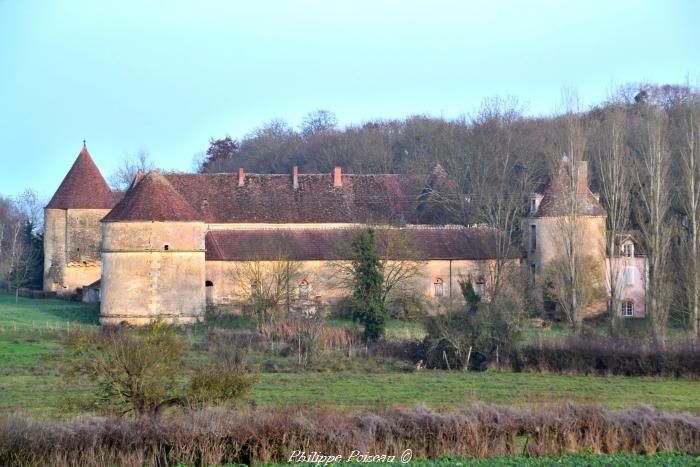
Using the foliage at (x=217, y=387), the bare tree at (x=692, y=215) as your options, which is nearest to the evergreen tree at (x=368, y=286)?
the bare tree at (x=692, y=215)

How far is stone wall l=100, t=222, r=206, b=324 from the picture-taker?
33.9 m

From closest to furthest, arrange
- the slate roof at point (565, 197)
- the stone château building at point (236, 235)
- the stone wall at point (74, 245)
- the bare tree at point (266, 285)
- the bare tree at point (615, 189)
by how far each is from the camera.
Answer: the bare tree at point (266, 285) < the bare tree at point (615, 189) < the slate roof at point (565, 197) < the stone château building at point (236, 235) < the stone wall at point (74, 245)

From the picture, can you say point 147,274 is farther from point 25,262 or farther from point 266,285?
point 25,262

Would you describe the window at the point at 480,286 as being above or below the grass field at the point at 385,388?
above

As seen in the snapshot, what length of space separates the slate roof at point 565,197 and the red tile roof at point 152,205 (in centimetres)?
1285

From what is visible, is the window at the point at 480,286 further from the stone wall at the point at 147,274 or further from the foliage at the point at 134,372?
the foliage at the point at 134,372

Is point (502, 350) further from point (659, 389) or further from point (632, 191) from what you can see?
point (632, 191)

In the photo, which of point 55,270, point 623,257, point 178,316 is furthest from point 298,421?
point 55,270

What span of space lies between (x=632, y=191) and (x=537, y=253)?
14.4 feet

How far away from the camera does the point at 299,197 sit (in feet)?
139

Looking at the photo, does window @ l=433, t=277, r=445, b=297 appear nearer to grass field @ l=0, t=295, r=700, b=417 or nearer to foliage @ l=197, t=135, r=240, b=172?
→ grass field @ l=0, t=295, r=700, b=417

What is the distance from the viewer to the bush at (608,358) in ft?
81.0

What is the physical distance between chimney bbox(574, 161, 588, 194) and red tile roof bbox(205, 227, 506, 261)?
13.5 ft

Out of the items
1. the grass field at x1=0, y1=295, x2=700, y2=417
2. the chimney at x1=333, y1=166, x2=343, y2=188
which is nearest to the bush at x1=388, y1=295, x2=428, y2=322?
the grass field at x1=0, y1=295, x2=700, y2=417
